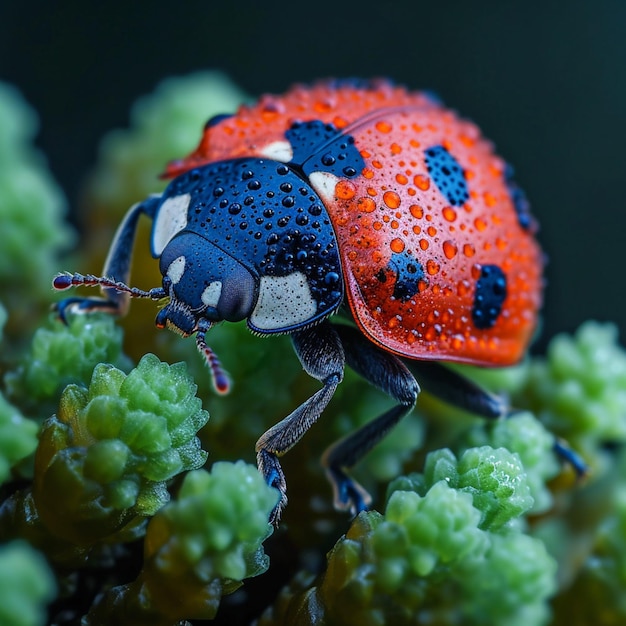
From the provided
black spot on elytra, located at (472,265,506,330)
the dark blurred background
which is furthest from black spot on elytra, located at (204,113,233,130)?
the dark blurred background

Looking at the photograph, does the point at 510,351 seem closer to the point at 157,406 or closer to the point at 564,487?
the point at 564,487

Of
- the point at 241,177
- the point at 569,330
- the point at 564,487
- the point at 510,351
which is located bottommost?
the point at 569,330

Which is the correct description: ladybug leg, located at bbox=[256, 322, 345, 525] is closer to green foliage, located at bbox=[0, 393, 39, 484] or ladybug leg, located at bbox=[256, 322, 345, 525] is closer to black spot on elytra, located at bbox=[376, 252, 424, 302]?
black spot on elytra, located at bbox=[376, 252, 424, 302]

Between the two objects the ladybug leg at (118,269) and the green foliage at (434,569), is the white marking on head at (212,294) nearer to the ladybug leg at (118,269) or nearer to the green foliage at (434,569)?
the ladybug leg at (118,269)

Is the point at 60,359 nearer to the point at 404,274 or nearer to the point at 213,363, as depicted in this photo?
the point at 213,363

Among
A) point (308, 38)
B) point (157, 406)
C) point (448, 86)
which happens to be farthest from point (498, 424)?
point (308, 38)

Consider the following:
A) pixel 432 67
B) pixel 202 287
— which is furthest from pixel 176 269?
pixel 432 67
